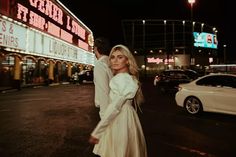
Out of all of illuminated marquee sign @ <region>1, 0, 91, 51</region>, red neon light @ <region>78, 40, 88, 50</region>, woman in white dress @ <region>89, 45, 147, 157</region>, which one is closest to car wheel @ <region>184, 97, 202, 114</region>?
woman in white dress @ <region>89, 45, 147, 157</region>

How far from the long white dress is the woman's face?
5.5 inches

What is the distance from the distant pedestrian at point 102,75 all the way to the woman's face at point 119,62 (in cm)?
38

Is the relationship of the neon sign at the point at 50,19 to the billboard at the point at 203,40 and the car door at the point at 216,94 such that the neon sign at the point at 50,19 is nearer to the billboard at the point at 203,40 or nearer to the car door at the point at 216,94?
the car door at the point at 216,94

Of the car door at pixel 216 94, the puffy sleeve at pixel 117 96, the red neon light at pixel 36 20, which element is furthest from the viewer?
the red neon light at pixel 36 20

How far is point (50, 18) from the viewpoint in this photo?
3475 centimetres

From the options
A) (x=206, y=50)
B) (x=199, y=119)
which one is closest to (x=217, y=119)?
(x=199, y=119)

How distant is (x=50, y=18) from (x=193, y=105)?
26.1 m

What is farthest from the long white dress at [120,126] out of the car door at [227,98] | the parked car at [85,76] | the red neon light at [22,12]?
the parked car at [85,76]

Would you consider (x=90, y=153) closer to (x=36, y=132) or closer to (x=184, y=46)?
(x=36, y=132)

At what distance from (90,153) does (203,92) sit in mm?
6375

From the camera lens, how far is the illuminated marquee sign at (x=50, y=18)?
2636 centimetres

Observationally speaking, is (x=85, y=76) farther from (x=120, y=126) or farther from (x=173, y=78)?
(x=120, y=126)

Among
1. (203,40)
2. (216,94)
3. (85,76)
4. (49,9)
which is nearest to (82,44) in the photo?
(85,76)

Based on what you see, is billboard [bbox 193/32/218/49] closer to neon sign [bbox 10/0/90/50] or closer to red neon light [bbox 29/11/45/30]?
neon sign [bbox 10/0/90/50]
